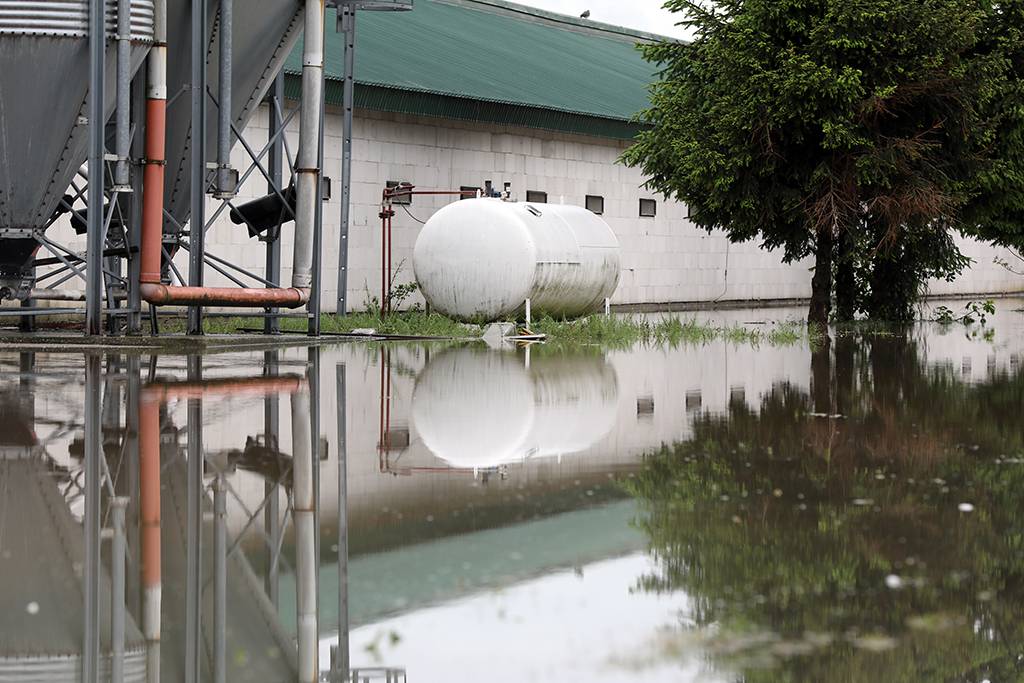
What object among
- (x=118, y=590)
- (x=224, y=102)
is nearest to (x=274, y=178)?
(x=224, y=102)

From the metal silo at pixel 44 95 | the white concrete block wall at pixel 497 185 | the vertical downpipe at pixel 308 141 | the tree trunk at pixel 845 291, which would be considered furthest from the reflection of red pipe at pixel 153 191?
the tree trunk at pixel 845 291

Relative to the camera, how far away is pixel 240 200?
78.2ft

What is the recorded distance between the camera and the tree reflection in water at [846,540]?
3.70 metres

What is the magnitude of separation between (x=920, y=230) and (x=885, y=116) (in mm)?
1982

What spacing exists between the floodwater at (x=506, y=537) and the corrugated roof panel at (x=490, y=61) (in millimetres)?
16631

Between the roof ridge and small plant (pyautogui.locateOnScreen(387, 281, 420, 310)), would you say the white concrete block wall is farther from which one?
the roof ridge

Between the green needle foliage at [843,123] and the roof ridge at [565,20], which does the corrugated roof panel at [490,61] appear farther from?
the green needle foliage at [843,123]

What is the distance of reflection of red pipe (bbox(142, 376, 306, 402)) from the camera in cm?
1024

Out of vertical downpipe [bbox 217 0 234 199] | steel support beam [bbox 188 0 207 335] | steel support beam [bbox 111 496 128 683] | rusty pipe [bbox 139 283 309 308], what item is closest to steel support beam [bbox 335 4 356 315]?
rusty pipe [bbox 139 283 309 308]

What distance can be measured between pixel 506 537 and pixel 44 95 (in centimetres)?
1115

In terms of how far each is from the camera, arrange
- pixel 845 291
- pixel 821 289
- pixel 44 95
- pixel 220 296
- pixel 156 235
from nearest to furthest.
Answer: pixel 44 95
pixel 156 235
pixel 220 296
pixel 821 289
pixel 845 291

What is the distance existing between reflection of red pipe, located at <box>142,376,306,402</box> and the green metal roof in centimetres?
1355

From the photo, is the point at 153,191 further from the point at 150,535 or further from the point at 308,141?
the point at 150,535

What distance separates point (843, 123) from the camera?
70.4ft
